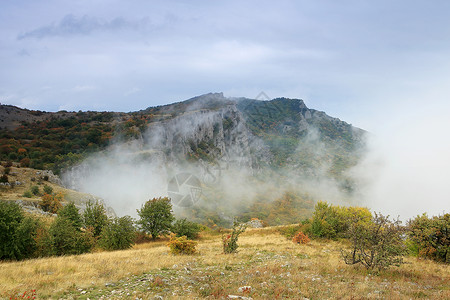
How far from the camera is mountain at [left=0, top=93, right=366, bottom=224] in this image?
77.1 meters

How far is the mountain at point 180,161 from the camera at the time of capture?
253ft

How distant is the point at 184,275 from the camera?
1308 centimetres

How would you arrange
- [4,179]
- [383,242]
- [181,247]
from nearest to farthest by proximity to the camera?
[383,242] → [181,247] → [4,179]

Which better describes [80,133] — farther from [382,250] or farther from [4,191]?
[382,250]

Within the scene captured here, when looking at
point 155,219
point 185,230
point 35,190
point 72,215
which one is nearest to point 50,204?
point 35,190

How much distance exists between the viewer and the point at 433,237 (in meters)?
20.9

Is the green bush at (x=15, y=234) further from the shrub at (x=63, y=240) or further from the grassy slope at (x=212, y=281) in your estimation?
the grassy slope at (x=212, y=281)

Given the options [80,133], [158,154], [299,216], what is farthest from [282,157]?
[80,133]

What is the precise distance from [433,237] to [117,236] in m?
27.7

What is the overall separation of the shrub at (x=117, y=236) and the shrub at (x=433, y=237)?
24652mm

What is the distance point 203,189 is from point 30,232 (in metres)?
99.6

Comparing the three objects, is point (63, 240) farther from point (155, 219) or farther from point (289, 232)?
point (289, 232)

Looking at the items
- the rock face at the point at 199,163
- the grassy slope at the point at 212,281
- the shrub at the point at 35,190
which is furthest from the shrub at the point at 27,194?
the grassy slope at the point at 212,281

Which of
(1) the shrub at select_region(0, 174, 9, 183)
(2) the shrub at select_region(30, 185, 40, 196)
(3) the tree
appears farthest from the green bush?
(1) the shrub at select_region(0, 174, 9, 183)
